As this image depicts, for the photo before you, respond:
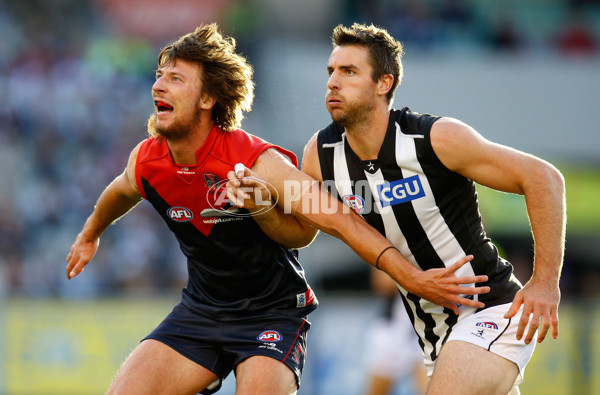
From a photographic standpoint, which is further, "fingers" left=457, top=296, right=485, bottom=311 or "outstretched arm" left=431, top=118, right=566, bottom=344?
"fingers" left=457, top=296, right=485, bottom=311

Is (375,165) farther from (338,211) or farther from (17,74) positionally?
(17,74)

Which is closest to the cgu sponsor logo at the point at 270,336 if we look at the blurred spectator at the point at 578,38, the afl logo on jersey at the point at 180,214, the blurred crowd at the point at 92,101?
the afl logo on jersey at the point at 180,214

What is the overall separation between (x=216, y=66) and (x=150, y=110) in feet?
34.8

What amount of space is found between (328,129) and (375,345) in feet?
13.5

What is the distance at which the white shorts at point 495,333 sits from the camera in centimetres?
472

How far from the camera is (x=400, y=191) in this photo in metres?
4.82

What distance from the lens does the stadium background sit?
37.2ft

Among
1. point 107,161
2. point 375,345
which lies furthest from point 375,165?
point 107,161

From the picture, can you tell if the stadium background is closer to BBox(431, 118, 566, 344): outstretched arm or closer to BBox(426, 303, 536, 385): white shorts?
BBox(426, 303, 536, 385): white shorts

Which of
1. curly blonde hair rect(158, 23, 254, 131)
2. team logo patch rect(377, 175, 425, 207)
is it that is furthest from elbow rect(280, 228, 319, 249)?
curly blonde hair rect(158, 23, 254, 131)

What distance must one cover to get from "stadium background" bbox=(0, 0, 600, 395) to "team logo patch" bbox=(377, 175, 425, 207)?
612cm

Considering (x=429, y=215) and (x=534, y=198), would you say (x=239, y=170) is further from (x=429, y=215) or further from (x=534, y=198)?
(x=534, y=198)

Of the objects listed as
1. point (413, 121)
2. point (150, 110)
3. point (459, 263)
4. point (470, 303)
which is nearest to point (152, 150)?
point (413, 121)

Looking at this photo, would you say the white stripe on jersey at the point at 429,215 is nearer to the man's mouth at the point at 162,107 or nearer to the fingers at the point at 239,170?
the fingers at the point at 239,170
